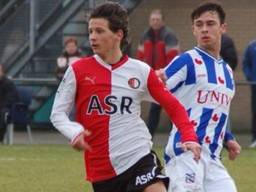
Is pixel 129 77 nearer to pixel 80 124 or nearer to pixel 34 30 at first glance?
pixel 80 124

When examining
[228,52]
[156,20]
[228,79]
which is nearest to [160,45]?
[156,20]

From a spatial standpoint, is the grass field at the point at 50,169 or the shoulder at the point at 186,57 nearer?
the shoulder at the point at 186,57

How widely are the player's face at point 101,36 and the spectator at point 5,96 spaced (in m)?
10.4

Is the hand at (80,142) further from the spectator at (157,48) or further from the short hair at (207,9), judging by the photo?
the spectator at (157,48)

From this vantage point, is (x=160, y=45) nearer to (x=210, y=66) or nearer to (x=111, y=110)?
(x=210, y=66)

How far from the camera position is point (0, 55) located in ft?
66.0

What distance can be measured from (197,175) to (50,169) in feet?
21.4

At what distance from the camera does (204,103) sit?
723 cm

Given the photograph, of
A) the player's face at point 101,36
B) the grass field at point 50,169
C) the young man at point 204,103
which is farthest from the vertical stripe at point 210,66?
the grass field at point 50,169

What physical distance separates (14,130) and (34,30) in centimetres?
231

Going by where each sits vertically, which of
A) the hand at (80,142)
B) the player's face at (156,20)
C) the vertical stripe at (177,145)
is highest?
the player's face at (156,20)

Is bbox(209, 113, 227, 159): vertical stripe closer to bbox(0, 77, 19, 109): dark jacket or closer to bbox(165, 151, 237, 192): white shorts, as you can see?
bbox(165, 151, 237, 192): white shorts

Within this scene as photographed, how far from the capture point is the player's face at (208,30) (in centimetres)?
739

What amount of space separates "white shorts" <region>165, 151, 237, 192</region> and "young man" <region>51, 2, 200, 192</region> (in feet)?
0.76
